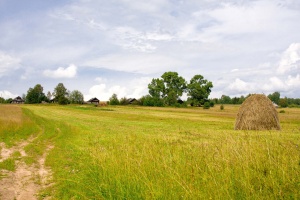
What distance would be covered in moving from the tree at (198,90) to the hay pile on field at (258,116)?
7710cm

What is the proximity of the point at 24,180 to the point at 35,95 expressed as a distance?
148041mm

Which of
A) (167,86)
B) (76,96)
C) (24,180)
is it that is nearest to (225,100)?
(167,86)

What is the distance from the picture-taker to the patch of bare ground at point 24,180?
7.84 metres

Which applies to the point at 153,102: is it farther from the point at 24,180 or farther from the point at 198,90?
the point at 24,180

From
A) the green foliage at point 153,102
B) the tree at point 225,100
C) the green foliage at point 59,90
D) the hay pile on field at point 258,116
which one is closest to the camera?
the hay pile on field at point 258,116

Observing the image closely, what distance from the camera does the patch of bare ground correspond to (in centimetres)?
784

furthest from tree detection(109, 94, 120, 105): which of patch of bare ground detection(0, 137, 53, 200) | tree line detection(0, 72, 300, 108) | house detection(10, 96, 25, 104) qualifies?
patch of bare ground detection(0, 137, 53, 200)

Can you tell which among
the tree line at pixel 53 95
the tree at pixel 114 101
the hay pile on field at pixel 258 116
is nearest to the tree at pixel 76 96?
the tree line at pixel 53 95

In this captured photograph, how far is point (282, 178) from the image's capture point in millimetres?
5281

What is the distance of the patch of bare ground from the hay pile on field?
18496 millimetres

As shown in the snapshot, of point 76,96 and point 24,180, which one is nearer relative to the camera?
point 24,180

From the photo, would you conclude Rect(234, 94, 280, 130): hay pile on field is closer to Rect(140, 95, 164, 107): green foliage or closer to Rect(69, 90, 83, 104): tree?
Rect(140, 95, 164, 107): green foliage

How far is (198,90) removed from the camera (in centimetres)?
10400

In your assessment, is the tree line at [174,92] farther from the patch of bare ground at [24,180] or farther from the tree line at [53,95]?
the patch of bare ground at [24,180]
